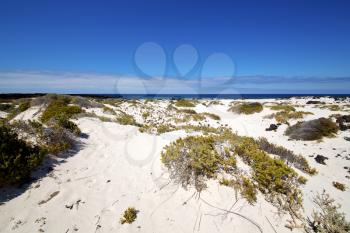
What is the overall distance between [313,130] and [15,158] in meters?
14.3

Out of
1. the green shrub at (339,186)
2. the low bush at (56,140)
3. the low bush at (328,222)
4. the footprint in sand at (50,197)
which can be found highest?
the low bush at (56,140)

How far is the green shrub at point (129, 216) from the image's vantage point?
15.9 feet

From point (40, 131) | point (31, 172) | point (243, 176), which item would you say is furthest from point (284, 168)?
point (40, 131)

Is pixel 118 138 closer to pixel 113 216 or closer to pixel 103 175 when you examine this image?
pixel 103 175

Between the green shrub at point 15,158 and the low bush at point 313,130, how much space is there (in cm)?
1318

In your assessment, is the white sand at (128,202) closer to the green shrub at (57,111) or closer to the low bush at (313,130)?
the low bush at (313,130)

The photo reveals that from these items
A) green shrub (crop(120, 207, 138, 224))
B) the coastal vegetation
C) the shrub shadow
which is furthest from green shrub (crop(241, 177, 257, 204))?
the coastal vegetation

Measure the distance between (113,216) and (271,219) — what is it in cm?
352

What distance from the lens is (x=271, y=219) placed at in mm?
5039

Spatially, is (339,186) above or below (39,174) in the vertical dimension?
below

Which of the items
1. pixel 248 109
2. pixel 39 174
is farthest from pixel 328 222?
pixel 248 109

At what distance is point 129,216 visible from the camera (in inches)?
192

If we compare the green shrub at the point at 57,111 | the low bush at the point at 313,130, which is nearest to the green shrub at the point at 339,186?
the low bush at the point at 313,130

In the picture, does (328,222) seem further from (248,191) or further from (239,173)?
(239,173)
